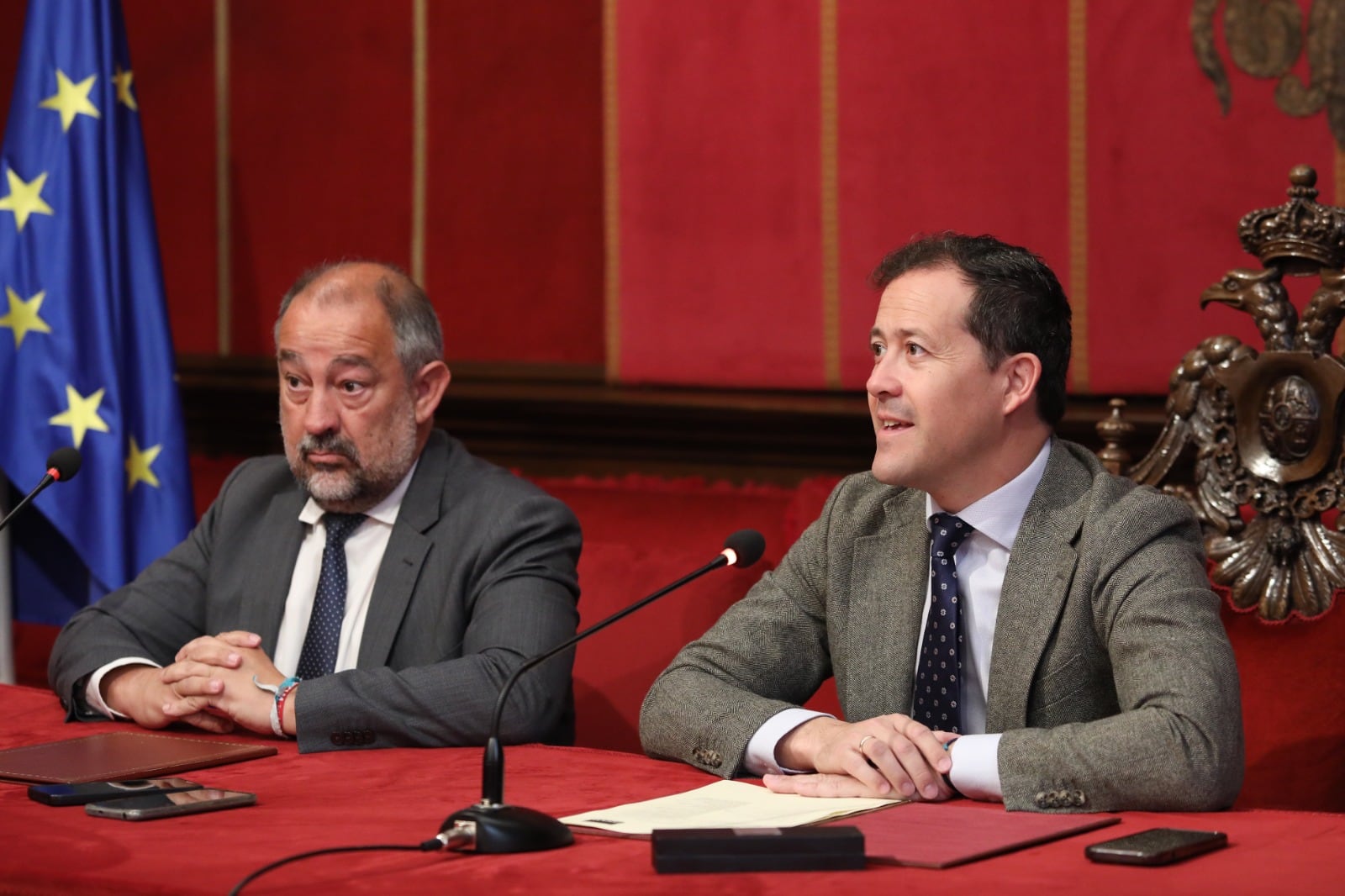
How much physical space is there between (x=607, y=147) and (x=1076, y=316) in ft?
3.92

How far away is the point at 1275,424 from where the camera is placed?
105 inches

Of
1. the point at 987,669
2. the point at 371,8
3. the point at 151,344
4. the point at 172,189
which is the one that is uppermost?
the point at 371,8

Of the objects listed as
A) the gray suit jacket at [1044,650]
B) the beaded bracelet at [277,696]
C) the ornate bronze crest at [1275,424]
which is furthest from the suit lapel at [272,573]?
the ornate bronze crest at [1275,424]

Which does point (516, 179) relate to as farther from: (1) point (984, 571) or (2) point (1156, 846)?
(2) point (1156, 846)

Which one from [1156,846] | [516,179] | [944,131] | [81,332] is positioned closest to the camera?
[1156,846]

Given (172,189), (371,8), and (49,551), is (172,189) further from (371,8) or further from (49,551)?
(49,551)

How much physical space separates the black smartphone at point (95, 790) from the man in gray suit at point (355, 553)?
0.57 metres

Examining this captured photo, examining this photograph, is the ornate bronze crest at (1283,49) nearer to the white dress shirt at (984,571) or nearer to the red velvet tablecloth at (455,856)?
the white dress shirt at (984,571)

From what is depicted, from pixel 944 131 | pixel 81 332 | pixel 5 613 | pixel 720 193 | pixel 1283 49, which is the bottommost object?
pixel 5 613


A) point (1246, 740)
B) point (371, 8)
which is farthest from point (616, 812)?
point (371, 8)

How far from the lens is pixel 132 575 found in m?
3.84

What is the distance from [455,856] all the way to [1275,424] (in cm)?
160

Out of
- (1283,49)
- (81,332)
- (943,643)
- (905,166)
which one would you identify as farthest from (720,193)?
(943,643)

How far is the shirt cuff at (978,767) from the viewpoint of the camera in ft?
6.48
